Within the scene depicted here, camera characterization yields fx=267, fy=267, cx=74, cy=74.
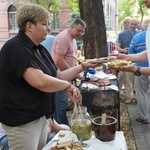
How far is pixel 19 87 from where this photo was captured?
1.80 metres

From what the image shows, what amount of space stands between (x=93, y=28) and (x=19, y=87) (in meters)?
3.58

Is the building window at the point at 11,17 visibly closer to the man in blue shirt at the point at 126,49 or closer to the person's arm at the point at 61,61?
the man in blue shirt at the point at 126,49

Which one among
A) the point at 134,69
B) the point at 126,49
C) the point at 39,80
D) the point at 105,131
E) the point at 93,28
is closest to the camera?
the point at 39,80

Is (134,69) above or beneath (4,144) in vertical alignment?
above

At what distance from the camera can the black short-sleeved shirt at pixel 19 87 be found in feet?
5.72

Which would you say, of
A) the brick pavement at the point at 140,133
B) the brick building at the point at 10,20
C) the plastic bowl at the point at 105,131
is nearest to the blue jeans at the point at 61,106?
the brick pavement at the point at 140,133

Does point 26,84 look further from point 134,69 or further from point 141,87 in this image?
point 141,87

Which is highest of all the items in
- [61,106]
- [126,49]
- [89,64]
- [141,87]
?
[89,64]

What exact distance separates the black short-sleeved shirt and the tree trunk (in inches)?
132

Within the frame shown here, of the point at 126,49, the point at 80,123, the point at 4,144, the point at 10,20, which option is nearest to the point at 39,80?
the point at 80,123

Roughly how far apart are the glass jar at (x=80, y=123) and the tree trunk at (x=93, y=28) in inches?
135

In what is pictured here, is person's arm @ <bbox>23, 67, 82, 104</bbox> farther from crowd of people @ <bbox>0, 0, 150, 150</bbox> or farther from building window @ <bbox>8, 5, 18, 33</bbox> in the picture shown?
building window @ <bbox>8, 5, 18, 33</bbox>

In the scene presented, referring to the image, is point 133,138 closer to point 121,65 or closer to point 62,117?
point 62,117

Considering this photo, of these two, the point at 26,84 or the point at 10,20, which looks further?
the point at 10,20
